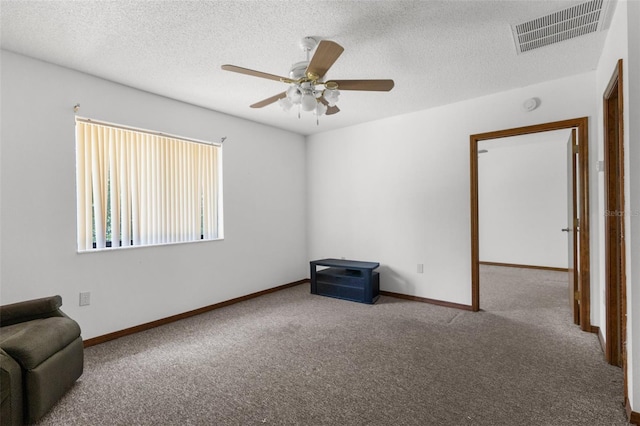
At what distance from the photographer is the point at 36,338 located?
1858 millimetres

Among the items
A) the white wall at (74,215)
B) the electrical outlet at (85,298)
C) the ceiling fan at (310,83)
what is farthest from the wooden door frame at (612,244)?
the electrical outlet at (85,298)

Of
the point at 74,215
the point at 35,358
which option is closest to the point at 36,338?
the point at 35,358

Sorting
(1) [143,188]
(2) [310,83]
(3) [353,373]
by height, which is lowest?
(3) [353,373]

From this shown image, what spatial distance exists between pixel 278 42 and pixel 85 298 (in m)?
2.85

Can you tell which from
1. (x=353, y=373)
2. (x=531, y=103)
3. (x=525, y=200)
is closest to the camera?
(x=353, y=373)

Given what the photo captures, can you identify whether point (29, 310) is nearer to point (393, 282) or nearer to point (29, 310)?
point (29, 310)

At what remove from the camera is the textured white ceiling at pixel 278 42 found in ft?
6.57

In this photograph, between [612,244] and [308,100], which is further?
[612,244]

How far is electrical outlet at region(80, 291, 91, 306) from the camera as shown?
2819 mm

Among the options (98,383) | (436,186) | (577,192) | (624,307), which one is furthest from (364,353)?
(577,192)

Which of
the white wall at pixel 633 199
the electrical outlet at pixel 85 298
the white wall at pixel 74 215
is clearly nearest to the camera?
the white wall at pixel 633 199

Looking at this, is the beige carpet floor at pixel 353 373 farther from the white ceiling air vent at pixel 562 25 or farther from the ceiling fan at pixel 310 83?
the white ceiling air vent at pixel 562 25

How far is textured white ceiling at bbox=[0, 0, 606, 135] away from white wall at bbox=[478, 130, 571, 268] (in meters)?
3.29

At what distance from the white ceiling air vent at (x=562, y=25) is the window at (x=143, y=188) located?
3.47 m
